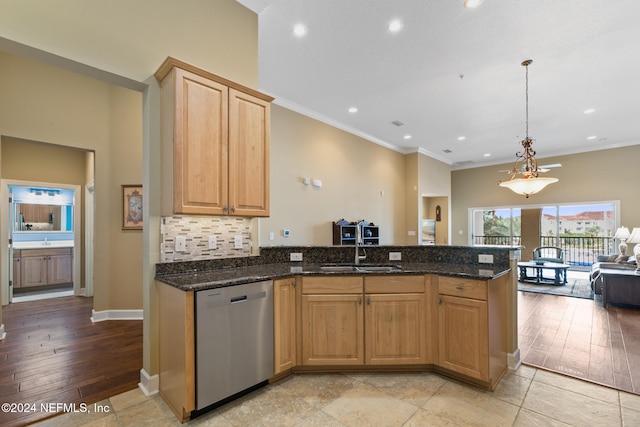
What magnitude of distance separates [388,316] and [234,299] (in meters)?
1.30

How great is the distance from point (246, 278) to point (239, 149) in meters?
1.12

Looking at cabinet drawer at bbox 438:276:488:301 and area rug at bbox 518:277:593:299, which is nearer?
cabinet drawer at bbox 438:276:488:301

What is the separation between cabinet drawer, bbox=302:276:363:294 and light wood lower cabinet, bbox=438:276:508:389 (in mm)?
712

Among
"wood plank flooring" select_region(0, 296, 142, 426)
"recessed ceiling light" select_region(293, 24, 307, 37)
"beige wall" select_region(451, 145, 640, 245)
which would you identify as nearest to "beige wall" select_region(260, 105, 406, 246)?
"recessed ceiling light" select_region(293, 24, 307, 37)

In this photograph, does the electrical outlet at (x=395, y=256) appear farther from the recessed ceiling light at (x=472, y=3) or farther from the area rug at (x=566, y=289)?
the area rug at (x=566, y=289)

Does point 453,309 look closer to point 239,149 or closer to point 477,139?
→ point 239,149

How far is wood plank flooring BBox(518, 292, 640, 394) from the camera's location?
2.63 m

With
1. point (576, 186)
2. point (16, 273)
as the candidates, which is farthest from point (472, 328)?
point (576, 186)

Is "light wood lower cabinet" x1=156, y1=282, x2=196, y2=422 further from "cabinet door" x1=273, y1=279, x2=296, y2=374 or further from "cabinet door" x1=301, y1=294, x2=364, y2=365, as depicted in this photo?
"cabinet door" x1=301, y1=294, x2=364, y2=365

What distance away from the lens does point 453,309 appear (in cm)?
245

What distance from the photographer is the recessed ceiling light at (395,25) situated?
121 inches

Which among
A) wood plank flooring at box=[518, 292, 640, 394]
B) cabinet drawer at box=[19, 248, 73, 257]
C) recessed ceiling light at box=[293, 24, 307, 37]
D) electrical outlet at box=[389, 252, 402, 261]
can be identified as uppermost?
recessed ceiling light at box=[293, 24, 307, 37]

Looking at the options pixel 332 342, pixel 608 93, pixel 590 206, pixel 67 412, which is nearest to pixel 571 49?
pixel 608 93

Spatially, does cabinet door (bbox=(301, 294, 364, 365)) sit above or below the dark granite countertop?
below
